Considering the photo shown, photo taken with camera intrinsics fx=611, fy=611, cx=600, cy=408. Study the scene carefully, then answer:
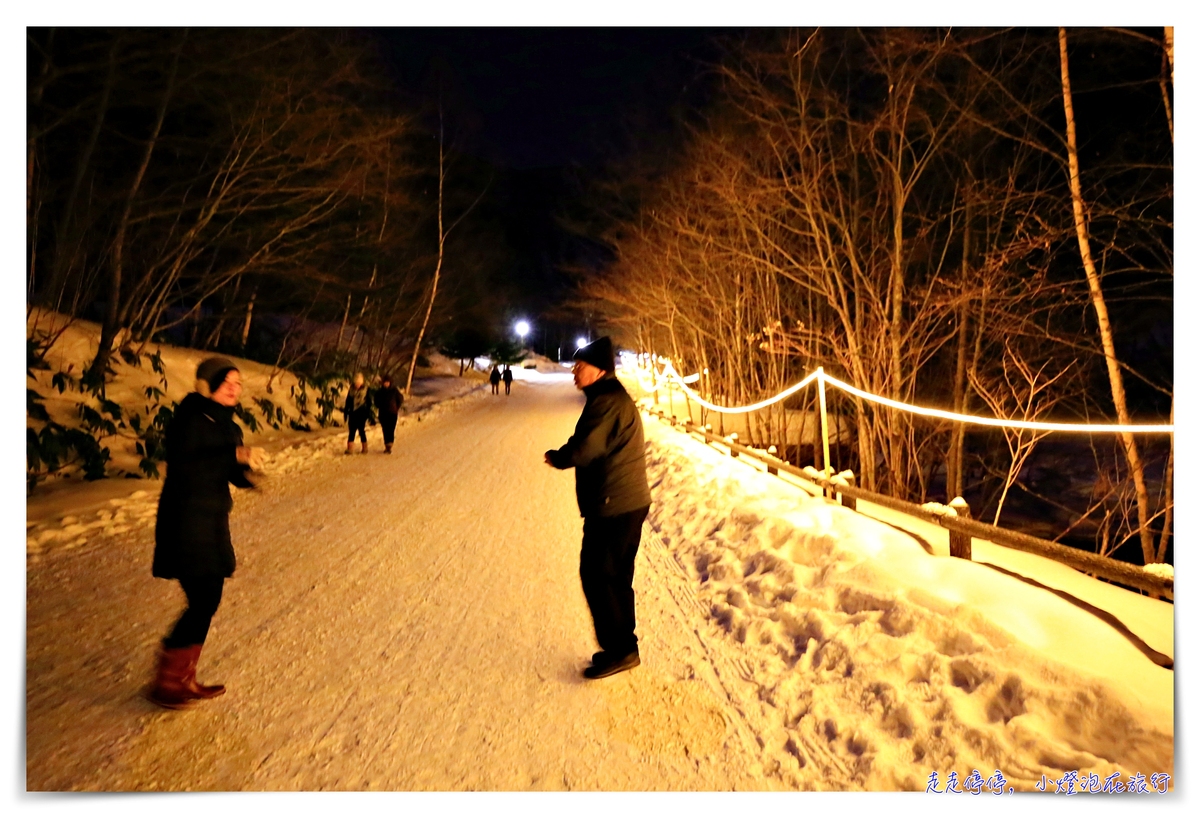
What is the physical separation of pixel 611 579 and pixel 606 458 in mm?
723

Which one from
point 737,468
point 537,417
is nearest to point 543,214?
point 537,417

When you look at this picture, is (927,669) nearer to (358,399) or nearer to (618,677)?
(618,677)

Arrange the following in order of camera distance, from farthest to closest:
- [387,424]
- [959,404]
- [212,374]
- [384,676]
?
1. [959,404]
2. [387,424]
3. [384,676]
4. [212,374]

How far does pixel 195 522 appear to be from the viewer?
3.21 m

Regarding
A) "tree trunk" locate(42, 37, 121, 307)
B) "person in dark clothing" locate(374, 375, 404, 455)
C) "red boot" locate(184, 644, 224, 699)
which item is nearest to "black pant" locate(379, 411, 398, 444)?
"person in dark clothing" locate(374, 375, 404, 455)

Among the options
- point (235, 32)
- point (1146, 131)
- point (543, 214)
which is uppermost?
point (543, 214)

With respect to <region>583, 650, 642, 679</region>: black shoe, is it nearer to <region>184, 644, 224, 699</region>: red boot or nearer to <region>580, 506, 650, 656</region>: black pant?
<region>580, 506, 650, 656</region>: black pant

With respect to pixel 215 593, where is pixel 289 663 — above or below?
below

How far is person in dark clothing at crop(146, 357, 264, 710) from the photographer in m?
3.18

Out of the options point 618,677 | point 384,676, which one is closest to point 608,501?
point 618,677

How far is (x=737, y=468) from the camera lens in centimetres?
860

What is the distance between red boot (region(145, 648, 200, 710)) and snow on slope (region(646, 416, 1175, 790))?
10.1 feet

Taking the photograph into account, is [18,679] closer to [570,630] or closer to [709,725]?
[570,630]

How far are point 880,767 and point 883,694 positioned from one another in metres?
0.45
